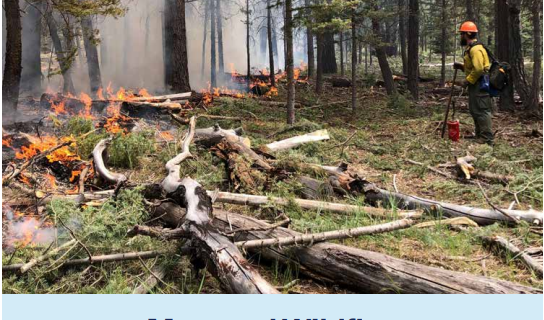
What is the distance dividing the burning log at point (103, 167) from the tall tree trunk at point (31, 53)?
12.5 metres

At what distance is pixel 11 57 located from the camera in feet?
34.9

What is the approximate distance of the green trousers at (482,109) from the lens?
9.21 metres

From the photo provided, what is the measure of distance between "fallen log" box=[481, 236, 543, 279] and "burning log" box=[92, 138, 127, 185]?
4.30m

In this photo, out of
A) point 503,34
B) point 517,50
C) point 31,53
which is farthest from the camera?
point 31,53

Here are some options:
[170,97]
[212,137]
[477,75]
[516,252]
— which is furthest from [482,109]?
[170,97]

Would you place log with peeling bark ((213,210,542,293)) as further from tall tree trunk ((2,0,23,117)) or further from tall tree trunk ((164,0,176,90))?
tall tree trunk ((164,0,176,90))

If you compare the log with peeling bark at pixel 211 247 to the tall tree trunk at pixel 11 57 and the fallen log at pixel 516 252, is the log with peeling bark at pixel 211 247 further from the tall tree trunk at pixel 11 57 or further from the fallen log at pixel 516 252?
the tall tree trunk at pixel 11 57

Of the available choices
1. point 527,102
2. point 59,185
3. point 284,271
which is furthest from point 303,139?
point 527,102

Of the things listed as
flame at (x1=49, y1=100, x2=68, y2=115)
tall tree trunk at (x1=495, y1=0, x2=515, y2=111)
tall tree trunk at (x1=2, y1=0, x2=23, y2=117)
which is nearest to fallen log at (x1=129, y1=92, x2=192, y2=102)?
flame at (x1=49, y1=100, x2=68, y2=115)

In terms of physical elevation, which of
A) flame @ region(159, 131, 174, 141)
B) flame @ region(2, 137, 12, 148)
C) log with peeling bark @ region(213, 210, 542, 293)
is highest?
flame @ region(2, 137, 12, 148)

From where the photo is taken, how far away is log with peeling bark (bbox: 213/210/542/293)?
11.8 feet

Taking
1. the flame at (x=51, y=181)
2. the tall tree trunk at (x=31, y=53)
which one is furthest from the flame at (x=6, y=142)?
the tall tree trunk at (x=31, y=53)

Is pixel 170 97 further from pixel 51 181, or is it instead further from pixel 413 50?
pixel 413 50

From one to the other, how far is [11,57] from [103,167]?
18.9ft
